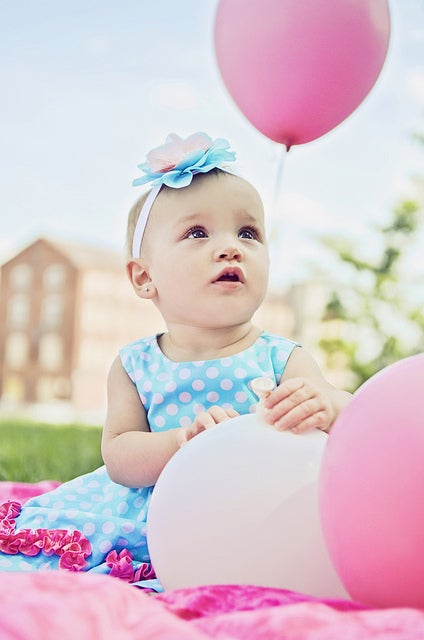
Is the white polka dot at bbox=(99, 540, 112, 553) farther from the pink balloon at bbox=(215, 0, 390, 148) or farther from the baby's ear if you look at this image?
the pink balloon at bbox=(215, 0, 390, 148)

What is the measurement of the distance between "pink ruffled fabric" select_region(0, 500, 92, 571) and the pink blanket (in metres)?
0.69

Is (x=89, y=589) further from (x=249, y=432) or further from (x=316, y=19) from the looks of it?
(x=316, y=19)

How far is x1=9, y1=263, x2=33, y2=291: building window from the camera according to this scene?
21.9 metres

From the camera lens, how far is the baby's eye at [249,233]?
2.14 metres

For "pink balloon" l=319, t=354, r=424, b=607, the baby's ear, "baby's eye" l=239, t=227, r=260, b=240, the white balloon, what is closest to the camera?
"pink balloon" l=319, t=354, r=424, b=607

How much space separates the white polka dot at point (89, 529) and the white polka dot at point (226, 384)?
420 mm

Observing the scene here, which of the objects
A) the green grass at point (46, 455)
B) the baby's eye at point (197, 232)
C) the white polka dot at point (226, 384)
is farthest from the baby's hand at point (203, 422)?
the green grass at point (46, 455)

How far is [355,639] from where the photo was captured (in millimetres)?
1122

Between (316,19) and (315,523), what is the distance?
1.76 meters

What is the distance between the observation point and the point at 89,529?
206 cm

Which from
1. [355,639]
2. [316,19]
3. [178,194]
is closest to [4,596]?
[355,639]

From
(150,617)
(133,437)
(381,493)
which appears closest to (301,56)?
(133,437)

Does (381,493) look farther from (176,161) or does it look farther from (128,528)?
(176,161)

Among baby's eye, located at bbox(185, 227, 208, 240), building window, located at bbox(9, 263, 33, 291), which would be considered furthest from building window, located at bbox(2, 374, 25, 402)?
baby's eye, located at bbox(185, 227, 208, 240)
